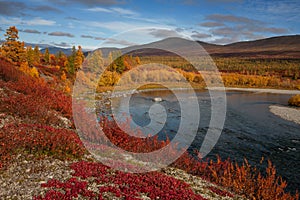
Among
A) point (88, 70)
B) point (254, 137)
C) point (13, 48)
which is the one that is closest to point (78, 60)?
point (88, 70)

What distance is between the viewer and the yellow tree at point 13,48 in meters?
40.3

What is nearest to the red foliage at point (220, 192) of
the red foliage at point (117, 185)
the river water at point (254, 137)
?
the red foliage at point (117, 185)

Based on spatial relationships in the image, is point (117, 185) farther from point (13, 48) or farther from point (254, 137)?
point (13, 48)

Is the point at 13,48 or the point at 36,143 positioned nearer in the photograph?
the point at 36,143

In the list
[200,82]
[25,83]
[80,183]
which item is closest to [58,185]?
[80,183]

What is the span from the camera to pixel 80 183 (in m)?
7.48

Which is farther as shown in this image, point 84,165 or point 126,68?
point 126,68

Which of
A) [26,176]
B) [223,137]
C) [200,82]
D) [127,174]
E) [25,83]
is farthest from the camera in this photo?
[200,82]

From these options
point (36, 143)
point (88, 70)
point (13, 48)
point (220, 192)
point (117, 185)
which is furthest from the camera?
point (88, 70)

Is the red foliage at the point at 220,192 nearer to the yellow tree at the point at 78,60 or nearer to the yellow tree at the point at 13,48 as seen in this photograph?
the yellow tree at the point at 13,48

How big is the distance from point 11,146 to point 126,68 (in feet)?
194

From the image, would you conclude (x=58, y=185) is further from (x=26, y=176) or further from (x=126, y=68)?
(x=126, y=68)

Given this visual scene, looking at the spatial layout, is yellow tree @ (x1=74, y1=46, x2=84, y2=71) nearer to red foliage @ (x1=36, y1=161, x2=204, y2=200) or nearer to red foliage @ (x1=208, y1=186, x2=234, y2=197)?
red foliage @ (x1=36, y1=161, x2=204, y2=200)

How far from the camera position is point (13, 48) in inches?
1610
